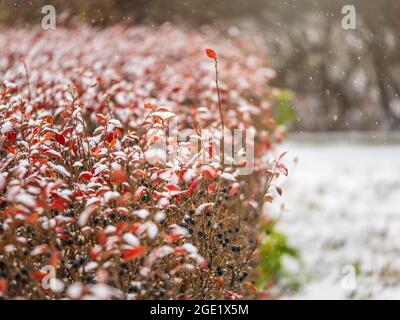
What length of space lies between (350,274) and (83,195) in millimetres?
3141

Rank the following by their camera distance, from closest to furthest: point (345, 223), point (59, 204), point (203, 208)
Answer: point (59, 204) < point (203, 208) < point (345, 223)

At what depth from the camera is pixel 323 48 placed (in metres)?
10.5

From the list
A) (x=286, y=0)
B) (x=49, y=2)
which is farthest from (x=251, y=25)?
(x=49, y=2)

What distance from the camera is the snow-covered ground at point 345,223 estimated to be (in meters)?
5.46

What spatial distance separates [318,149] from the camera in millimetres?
8781

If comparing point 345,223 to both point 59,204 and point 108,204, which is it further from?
point 59,204

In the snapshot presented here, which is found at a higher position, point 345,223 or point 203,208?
point 203,208

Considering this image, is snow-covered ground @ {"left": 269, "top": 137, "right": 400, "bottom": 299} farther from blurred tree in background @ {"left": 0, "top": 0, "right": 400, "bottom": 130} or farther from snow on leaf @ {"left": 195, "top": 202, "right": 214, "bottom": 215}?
snow on leaf @ {"left": 195, "top": 202, "right": 214, "bottom": 215}

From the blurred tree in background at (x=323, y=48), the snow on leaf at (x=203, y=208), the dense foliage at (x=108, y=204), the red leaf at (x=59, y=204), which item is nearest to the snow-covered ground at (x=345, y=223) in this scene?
the dense foliage at (x=108, y=204)

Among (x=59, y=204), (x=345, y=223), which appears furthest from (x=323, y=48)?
(x=59, y=204)

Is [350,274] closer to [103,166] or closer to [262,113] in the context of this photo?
[262,113]

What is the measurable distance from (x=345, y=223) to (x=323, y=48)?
15.7ft

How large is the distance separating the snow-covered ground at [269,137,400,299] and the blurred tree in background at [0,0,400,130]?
6.68 ft
